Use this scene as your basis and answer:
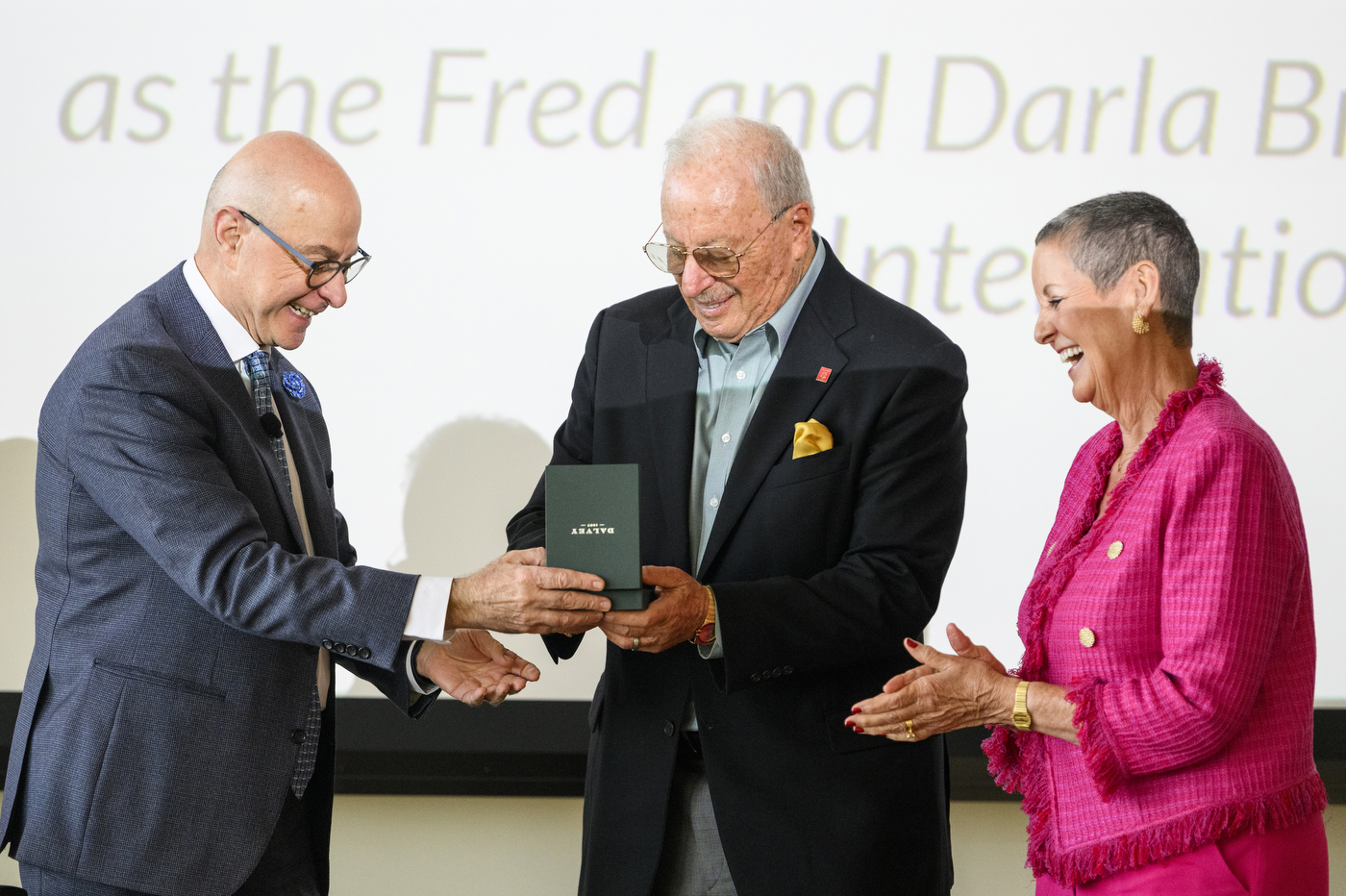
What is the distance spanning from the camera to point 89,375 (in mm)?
1921

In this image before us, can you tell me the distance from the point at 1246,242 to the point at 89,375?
2.97 metres

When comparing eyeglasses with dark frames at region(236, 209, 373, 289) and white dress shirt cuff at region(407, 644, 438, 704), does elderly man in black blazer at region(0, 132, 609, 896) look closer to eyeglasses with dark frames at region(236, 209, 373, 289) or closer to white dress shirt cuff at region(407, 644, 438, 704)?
eyeglasses with dark frames at region(236, 209, 373, 289)

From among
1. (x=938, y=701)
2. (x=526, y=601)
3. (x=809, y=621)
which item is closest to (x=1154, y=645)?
(x=938, y=701)

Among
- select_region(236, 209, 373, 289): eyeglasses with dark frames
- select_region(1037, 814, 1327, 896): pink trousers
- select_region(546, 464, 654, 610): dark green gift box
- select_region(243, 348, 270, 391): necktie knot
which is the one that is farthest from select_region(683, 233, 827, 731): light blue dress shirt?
select_region(1037, 814, 1327, 896): pink trousers

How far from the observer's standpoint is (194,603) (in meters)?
1.96

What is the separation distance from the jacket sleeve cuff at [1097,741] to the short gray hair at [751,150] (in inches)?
40.9

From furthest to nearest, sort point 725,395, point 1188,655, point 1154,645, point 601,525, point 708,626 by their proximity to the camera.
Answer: point 725,395, point 708,626, point 601,525, point 1154,645, point 1188,655

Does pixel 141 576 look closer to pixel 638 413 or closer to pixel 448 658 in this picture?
pixel 448 658

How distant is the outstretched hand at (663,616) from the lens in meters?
1.94

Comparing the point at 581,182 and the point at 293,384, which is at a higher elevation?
the point at 581,182

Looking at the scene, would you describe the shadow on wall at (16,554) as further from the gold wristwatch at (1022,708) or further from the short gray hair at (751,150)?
the gold wristwatch at (1022,708)

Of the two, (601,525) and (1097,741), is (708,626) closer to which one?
(601,525)

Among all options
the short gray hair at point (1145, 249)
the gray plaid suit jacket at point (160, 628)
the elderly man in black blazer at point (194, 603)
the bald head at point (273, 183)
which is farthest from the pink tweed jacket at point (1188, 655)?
the bald head at point (273, 183)

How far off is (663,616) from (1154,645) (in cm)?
75
